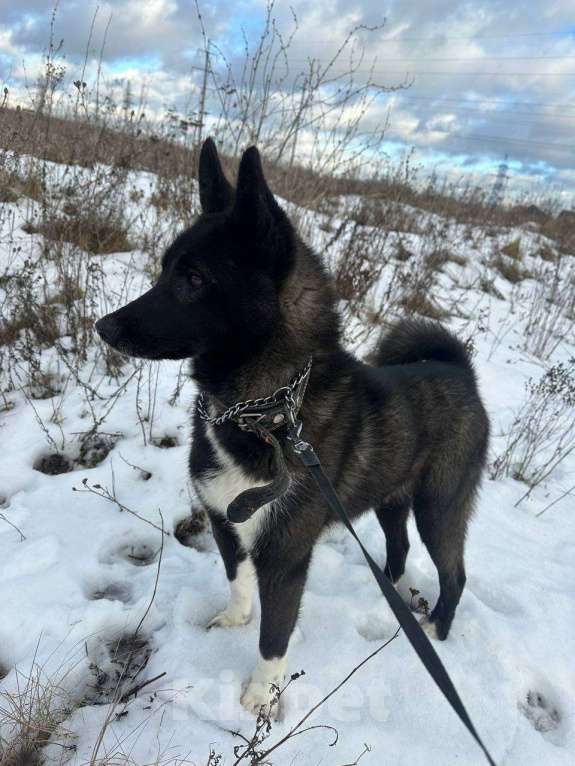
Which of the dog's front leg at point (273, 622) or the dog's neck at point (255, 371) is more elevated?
the dog's neck at point (255, 371)

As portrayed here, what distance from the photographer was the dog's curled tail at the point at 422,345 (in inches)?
88.4

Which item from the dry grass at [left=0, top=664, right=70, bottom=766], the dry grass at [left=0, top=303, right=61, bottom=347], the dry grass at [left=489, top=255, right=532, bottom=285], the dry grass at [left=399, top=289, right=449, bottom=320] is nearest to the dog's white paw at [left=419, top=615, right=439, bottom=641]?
the dry grass at [left=0, top=664, right=70, bottom=766]

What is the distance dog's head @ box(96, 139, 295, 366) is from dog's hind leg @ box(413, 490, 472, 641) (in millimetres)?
1058

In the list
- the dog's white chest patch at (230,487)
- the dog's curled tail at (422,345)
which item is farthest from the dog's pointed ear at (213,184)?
the dog's curled tail at (422,345)

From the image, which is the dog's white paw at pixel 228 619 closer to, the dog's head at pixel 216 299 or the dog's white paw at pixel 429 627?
the dog's white paw at pixel 429 627

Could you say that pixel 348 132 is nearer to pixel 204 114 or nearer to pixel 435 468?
pixel 204 114

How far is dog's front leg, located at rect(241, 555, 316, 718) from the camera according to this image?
1604 mm

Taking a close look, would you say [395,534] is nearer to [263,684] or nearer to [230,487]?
[263,684]

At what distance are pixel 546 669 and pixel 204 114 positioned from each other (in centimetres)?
467

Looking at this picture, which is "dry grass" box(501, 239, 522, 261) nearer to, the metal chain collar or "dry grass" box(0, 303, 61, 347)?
"dry grass" box(0, 303, 61, 347)

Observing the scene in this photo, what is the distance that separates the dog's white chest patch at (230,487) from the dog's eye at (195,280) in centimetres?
48

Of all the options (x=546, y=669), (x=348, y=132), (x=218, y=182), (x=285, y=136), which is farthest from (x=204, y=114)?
(x=546, y=669)

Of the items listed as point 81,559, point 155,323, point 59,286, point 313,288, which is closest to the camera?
point 155,323

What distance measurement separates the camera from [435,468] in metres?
1.97
